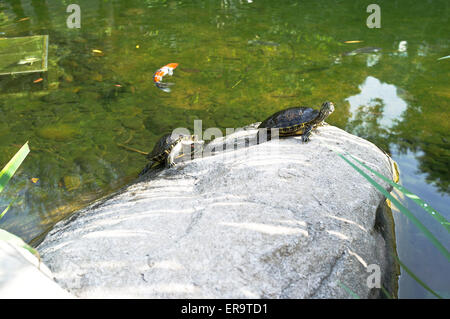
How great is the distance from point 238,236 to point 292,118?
6.30 ft

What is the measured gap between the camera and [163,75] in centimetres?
667

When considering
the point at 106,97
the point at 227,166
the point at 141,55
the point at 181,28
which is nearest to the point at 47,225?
the point at 227,166

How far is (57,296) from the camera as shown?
1.88 m

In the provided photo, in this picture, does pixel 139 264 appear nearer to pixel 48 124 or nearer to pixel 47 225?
pixel 47 225

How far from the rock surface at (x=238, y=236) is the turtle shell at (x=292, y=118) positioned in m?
0.45

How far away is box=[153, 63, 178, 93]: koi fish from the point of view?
251 inches

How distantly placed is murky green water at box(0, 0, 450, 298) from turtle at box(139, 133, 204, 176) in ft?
1.56

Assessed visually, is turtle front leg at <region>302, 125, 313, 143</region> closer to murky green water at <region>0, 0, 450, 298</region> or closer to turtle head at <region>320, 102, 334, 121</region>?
turtle head at <region>320, 102, 334, 121</region>

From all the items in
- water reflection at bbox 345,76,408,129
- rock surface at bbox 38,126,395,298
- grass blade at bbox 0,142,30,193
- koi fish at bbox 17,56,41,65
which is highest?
koi fish at bbox 17,56,41,65

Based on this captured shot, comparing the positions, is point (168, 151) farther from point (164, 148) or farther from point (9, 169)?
point (9, 169)

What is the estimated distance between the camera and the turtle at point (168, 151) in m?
4.18

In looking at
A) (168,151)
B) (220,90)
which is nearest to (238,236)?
(168,151)

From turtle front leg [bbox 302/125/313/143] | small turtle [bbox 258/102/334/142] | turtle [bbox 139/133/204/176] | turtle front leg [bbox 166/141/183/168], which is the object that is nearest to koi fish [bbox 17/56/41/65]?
turtle [bbox 139/133/204/176]
